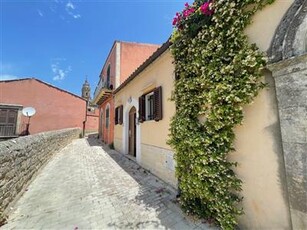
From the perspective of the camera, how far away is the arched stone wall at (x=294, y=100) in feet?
7.23

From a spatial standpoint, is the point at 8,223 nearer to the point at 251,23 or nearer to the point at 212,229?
the point at 212,229

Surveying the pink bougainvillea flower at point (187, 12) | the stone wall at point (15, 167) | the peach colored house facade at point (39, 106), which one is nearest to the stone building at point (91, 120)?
the peach colored house facade at point (39, 106)

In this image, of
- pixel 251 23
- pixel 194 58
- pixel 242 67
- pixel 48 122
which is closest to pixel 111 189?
pixel 194 58

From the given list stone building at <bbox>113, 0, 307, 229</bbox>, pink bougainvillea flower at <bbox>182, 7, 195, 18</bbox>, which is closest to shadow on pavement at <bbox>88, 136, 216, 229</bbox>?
stone building at <bbox>113, 0, 307, 229</bbox>

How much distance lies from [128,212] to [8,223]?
7.24 ft

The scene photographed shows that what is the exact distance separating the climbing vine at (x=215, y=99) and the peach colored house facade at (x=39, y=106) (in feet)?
75.7

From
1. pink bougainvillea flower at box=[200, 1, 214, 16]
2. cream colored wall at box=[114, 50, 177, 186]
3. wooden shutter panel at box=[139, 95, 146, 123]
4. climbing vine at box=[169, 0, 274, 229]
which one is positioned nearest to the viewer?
climbing vine at box=[169, 0, 274, 229]

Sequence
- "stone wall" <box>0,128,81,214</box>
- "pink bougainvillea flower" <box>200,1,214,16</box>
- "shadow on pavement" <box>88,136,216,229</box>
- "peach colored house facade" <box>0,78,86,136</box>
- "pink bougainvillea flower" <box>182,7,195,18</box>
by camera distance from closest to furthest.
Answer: "shadow on pavement" <box>88,136,216,229</box> < "pink bougainvillea flower" <box>200,1,214,16</box> < "stone wall" <box>0,128,81,214</box> < "pink bougainvillea flower" <box>182,7,195,18</box> < "peach colored house facade" <box>0,78,86,136</box>

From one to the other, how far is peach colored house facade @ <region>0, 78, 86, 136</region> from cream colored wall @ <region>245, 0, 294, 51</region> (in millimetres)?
24383

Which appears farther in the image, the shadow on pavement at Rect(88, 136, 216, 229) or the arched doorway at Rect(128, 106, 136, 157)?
the arched doorway at Rect(128, 106, 136, 157)

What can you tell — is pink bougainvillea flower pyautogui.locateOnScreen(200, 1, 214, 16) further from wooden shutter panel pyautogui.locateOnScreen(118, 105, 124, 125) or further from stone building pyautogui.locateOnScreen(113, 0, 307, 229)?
wooden shutter panel pyautogui.locateOnScreen(118, 105, 124, 125)

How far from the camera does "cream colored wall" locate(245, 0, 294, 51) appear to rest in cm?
257

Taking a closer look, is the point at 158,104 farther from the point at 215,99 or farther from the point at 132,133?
the point at 132,133

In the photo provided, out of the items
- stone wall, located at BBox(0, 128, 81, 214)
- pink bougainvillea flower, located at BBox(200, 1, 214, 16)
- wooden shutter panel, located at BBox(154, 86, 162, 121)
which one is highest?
pink bougainvillea flower, located at BBox(200, 1, 214, 16)
